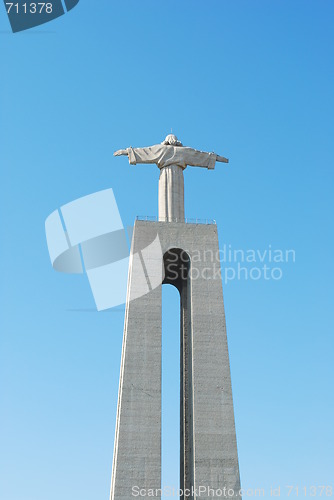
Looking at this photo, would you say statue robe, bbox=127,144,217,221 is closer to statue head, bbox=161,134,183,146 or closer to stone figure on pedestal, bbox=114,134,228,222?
stone figure on pedestal, bbox=114,134,228,222

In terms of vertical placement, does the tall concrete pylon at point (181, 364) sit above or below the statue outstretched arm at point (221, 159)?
below

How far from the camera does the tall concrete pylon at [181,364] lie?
773 inches

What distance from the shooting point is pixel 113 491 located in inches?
757

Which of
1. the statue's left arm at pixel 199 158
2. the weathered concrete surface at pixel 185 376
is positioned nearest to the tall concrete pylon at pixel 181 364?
the weathered concrete surface at pixel 185 376

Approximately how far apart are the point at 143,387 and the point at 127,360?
3.33ft

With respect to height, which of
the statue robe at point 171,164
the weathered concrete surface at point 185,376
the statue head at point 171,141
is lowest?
the weathered concrete surface at point 185,376

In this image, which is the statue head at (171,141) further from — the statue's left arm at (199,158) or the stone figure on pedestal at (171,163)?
the statue's left arm at (199,158)

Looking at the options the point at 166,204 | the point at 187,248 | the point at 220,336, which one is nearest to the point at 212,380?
the point at 220,336

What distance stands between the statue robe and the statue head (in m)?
0.27

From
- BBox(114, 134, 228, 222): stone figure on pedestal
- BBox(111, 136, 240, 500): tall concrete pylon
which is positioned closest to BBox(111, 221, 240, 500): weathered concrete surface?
BBox(111, 136, 240, 500): tall concrete pylon

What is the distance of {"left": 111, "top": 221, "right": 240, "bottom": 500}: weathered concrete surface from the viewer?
1966cm

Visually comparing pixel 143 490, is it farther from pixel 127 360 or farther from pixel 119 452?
pixel 127 360

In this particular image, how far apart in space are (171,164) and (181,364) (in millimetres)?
7428

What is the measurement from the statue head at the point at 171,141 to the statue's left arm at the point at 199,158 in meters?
0.48
